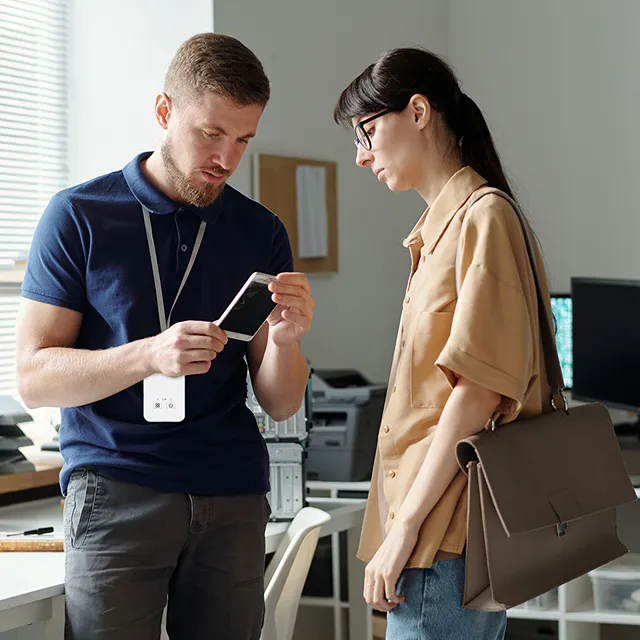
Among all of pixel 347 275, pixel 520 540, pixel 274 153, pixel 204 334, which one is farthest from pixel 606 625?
pixel 204 334

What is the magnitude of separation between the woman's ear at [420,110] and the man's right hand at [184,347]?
1.47ft

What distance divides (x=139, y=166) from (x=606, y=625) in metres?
2.56

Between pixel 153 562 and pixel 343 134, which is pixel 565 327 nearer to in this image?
pixel 343 134

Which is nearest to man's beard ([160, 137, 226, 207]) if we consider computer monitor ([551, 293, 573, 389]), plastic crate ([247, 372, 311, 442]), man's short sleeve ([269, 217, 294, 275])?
man's short sleeve ([269, 217, 294, 275])

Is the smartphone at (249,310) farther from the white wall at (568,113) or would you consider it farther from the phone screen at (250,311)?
the white wall at (568,113)

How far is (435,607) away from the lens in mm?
1420

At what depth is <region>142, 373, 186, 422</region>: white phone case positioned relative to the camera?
5.10ft

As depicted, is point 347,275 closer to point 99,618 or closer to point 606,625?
point 606,625

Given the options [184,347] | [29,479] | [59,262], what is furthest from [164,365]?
[29,479]

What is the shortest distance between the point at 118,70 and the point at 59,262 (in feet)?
5.46

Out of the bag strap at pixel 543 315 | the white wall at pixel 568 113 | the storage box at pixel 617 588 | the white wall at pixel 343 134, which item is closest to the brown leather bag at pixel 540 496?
the bag strap at pixel 543 315

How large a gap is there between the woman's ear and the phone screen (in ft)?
1.15

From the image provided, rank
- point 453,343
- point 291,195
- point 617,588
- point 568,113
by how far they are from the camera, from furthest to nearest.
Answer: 1. point 568,113
2. point 291,195
3. point 617,588
4. point 453,343

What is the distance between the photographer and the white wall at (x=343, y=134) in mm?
3236
